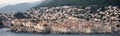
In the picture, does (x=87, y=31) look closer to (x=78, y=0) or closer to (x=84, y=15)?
(x=84, y=15)

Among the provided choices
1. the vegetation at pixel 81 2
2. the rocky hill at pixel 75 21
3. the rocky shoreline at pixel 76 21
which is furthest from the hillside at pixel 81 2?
the rocky shoreline at pixel 76 21

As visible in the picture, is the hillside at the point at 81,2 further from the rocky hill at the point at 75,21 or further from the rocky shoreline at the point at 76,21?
the rocky shoreline at the point at 76,21

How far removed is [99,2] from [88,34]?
3395cm

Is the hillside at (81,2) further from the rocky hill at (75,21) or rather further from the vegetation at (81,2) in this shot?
the rocky hill at (75,21)

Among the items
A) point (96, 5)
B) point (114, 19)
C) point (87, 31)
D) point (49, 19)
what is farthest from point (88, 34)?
point (49, 19)

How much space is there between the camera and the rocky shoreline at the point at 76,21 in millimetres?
116706

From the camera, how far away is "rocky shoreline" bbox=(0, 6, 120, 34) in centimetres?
11671

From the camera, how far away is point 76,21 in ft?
418

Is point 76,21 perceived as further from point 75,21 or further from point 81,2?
point 81,2

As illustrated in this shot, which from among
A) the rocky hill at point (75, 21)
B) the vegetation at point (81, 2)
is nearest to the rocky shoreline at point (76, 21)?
the rocky hill at point (75, 21)

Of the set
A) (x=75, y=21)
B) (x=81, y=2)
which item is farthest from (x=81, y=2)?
(x=75, y=21)

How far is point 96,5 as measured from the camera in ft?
454

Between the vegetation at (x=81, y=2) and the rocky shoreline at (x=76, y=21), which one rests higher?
the vegetation at (x=81, y=2)

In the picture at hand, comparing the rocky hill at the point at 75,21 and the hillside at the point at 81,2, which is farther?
the hillside at the point at 81,2
